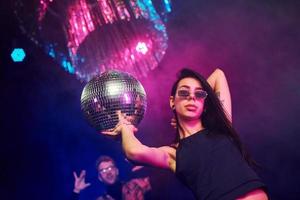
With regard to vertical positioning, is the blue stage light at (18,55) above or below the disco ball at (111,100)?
above

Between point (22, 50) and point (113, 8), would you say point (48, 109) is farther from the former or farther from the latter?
point (113, 8)

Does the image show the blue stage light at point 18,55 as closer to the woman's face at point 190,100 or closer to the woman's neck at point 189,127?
the woman's face at point 190,100

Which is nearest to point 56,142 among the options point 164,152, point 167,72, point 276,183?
point 167,72

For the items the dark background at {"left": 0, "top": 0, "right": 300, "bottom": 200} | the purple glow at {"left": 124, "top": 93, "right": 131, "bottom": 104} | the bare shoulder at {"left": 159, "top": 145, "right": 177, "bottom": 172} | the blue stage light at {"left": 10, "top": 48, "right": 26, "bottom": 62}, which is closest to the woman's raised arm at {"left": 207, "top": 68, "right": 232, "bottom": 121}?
the bare shoulder at {"left": 159, "top": 145, "right": 177, "bottom": 172}

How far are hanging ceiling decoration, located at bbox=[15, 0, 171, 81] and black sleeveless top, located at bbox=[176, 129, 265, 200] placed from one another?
2.35 metres

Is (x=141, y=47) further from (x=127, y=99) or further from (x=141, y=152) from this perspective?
(x=141, y=152)

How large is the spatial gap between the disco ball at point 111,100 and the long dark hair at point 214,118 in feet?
1.51

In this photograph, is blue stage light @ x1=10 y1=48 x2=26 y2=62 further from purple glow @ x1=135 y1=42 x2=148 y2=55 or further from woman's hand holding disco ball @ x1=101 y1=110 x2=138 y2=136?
woman's hand holding disco ball @ x1=101 y1=110 x2=138 y2=136

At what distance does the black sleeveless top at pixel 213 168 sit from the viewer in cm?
258

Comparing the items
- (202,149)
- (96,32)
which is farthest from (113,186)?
(202,149)

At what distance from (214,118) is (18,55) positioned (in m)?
4.33

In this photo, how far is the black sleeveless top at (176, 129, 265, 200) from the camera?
2576mm

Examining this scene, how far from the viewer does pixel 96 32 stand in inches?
195

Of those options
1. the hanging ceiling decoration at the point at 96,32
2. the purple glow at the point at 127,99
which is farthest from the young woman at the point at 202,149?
the hanging ceiling decoration at the point at 96,32
